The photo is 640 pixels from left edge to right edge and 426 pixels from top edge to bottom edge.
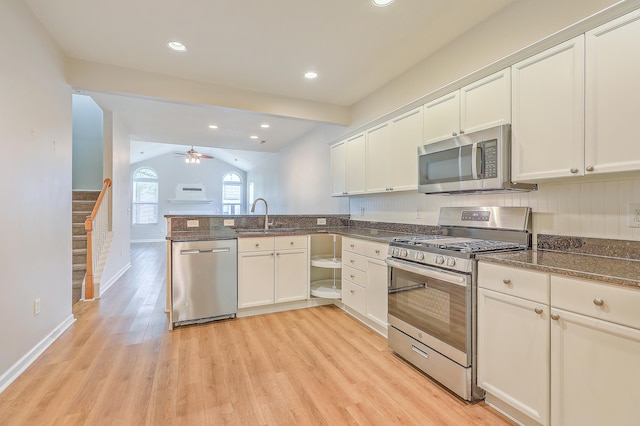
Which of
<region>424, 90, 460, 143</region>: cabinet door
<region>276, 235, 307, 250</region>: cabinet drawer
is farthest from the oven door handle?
<region>276, 235, 307, 250</region>: cabinet drawer

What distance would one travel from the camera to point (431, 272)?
2057mm

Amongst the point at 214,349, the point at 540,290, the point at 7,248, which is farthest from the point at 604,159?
the point at 7,248

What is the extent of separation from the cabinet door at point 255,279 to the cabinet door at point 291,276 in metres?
0.08

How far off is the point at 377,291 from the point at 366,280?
0.20 m

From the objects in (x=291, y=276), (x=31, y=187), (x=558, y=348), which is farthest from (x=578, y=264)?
(x=31, y=187)

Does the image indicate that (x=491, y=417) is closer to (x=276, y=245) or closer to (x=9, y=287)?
(x=276, y=245)

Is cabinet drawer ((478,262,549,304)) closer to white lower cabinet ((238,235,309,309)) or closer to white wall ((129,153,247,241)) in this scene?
white lower cabinet ((238,235,309,309))

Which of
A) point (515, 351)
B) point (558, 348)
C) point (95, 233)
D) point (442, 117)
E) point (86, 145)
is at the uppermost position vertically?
point (86, 145)

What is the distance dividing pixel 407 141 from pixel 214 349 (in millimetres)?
2591

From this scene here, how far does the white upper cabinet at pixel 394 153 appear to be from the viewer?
280cm

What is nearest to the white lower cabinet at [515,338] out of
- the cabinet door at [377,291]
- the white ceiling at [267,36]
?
the cabinet door at [377,291]

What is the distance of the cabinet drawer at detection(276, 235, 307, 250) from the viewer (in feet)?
11.2

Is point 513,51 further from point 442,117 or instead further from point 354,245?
point 354,245

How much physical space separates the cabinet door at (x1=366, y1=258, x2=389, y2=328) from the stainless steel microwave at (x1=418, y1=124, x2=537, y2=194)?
825 mm
